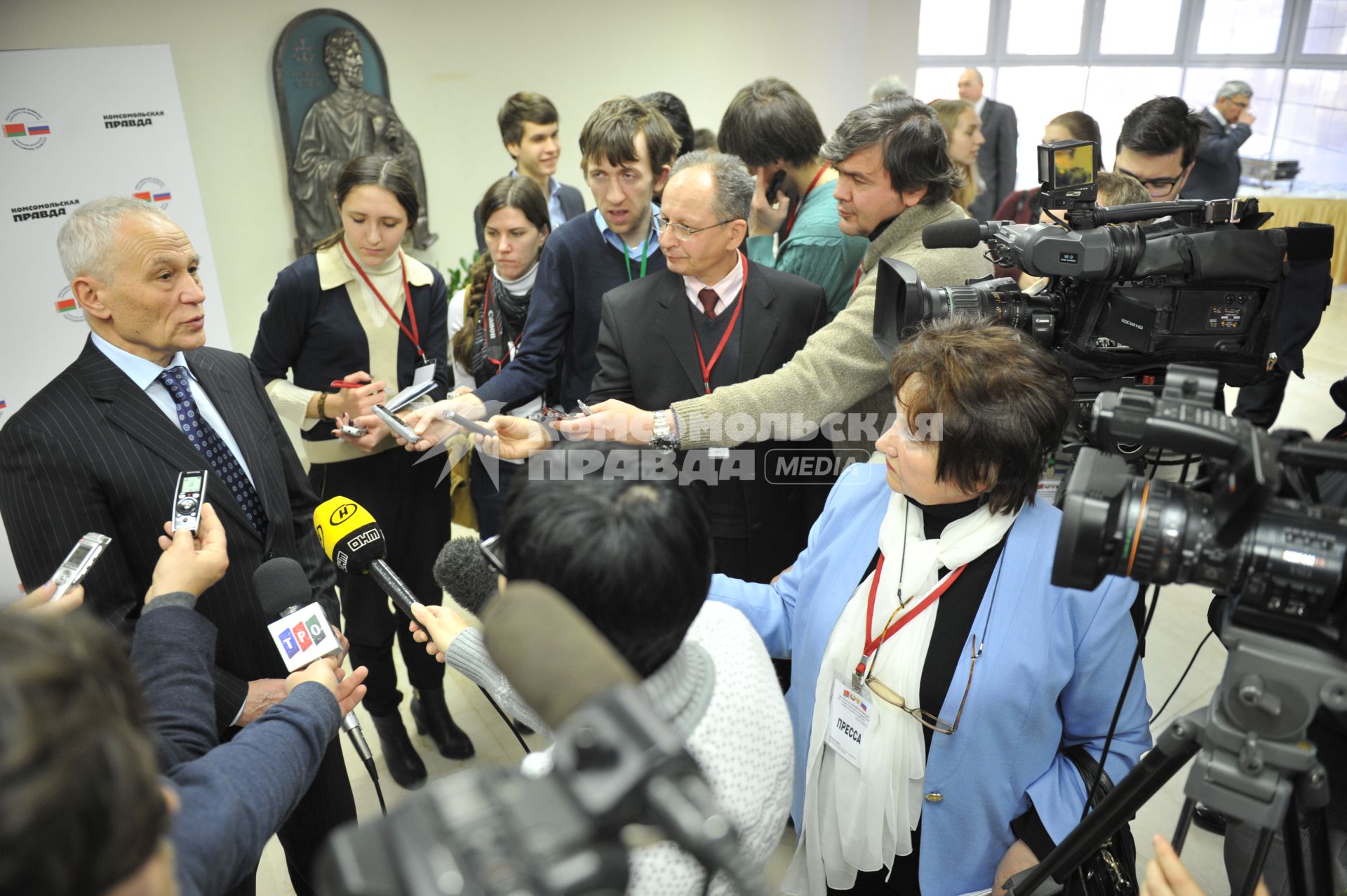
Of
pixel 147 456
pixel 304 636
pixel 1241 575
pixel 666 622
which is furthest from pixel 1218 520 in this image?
pixel 147 456

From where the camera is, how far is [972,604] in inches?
59.4

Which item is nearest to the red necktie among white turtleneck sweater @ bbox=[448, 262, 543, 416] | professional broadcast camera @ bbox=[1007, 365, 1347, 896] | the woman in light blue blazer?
white turtleneck sweater @ bbox=[448, 262, 543, 416]

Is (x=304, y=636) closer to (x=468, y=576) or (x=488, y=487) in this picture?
(x=468, y=576)

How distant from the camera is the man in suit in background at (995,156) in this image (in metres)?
6.25

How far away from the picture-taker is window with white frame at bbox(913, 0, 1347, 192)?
9.54 meters

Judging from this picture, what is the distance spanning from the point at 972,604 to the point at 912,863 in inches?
20.1

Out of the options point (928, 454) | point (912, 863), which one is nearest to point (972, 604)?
point (928, 454)

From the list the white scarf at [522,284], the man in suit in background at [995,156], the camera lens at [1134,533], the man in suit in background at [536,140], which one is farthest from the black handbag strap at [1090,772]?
the man in suit in background at [995,156]

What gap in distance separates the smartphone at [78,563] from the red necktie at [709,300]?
1.47 meters

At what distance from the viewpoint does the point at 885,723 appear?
4.94 feet

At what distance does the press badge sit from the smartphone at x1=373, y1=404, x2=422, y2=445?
4.28 feet

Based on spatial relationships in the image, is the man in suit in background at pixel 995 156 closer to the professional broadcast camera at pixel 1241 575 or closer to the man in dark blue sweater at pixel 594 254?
the man in dark blue sweater at pixel 594 254

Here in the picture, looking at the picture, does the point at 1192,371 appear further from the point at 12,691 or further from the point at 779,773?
the point at 12,691

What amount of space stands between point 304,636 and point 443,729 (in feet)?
5.51
